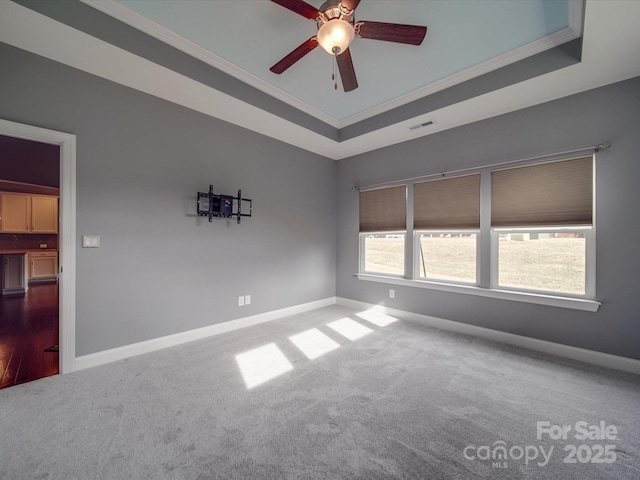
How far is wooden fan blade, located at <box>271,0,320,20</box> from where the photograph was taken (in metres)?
1.61

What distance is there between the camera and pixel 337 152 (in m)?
4.43

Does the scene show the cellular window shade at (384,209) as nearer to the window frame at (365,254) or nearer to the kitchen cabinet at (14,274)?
the window frame at (365,254)

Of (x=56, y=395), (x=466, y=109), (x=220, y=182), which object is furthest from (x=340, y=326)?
(x=466, y=109)

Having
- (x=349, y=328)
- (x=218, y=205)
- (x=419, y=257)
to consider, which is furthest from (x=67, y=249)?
(x=419, y=257)

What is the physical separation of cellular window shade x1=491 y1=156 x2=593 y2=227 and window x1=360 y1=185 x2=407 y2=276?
1.24 m

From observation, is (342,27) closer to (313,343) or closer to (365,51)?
(365,51)

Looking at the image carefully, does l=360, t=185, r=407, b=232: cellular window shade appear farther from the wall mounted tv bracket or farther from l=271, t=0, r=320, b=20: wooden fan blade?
l=271, t=0, r=320, b=20: wooden fan blade

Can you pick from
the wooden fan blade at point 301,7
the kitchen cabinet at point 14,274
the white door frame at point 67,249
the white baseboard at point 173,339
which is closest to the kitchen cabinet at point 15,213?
the kitchen cabinet at point 14,274

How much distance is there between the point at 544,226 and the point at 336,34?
2869 millimetres

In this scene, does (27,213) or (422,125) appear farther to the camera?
(27,213)

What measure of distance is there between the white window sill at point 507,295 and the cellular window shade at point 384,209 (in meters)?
0.85

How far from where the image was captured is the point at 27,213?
610 centimetres

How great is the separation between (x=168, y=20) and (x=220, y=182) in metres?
1.59

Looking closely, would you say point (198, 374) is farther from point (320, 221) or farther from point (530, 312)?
point (530, 312)
